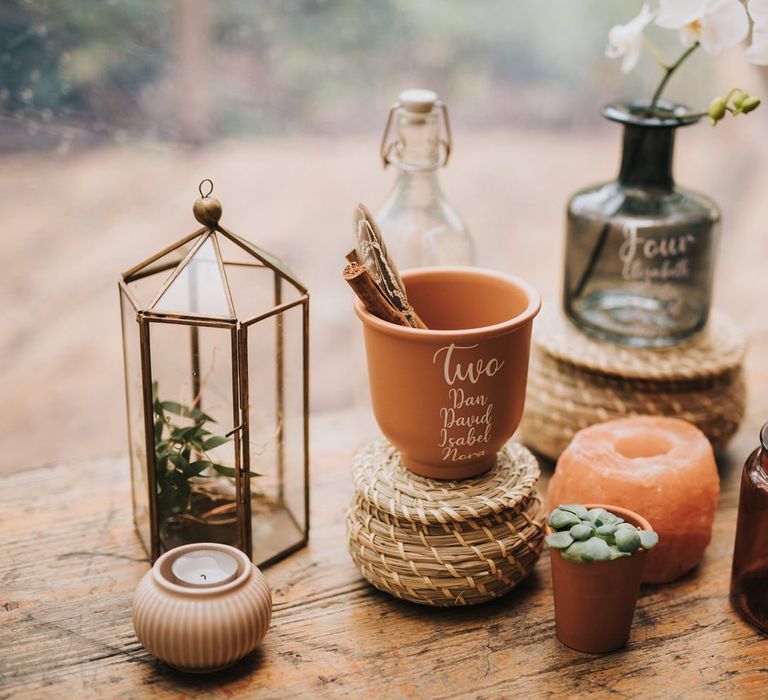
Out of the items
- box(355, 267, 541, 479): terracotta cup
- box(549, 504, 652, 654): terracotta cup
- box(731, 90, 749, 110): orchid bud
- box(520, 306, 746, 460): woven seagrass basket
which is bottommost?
box(549, 504, 652, 654): terracotta cup

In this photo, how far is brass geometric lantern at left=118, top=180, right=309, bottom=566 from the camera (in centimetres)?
73

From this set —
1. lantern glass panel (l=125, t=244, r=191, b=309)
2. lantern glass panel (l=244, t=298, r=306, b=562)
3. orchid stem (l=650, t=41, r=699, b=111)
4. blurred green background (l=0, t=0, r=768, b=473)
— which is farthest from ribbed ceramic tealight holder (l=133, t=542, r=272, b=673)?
orchid stem (l=650, t=41, r=699, b=111)

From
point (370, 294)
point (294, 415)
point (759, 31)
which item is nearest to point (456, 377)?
point (370, 294)

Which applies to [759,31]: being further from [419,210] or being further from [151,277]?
[151,277]

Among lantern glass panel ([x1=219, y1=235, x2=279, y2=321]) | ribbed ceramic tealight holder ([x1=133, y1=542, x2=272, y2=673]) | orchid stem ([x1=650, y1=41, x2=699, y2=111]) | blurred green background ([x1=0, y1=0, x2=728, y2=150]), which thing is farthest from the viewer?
blurred green background ([x1=0, y1=0, x2=728, y2=150])

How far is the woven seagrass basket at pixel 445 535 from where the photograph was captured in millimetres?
747

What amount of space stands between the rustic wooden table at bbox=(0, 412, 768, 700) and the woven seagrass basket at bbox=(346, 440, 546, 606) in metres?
0.03

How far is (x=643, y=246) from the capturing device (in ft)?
3.11

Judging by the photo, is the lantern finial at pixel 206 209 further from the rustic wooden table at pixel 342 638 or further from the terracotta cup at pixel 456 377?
the rustic wooden table at pixel 342 638

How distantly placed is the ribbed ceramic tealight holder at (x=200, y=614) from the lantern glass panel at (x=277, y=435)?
0.12m

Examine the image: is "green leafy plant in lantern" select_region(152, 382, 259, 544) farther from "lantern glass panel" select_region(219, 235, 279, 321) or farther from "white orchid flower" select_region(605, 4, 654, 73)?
"white orchid flower" select_region(605, 4, 654, 73)

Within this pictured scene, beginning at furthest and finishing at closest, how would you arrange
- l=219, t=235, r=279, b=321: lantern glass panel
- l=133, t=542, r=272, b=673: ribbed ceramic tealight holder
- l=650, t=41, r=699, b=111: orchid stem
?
l=650, t=41, r=699, b=111: orchid stem
l=219, t=235, r=279, b=321: lantern glass panel
l=133, t=542, r=272, b=673: ribbed ceramic tealight holder

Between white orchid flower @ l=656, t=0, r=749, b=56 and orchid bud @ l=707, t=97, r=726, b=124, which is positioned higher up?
white orchid flower @ l=656, t=0, r=749, b=56

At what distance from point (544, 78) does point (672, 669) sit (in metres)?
1.45
